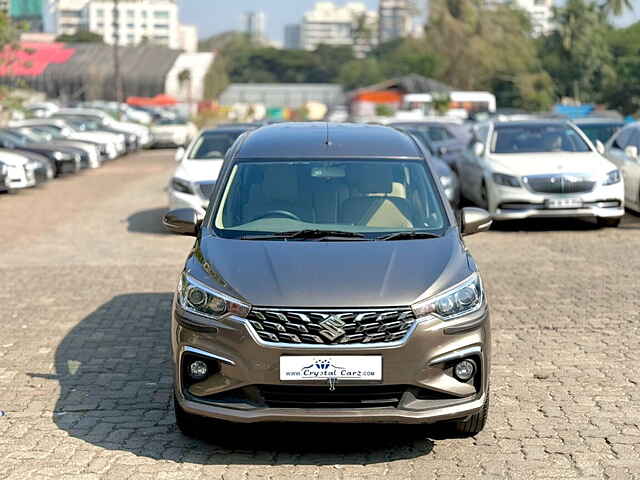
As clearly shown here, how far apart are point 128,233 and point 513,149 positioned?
18.6ft

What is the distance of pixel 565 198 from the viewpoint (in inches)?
611

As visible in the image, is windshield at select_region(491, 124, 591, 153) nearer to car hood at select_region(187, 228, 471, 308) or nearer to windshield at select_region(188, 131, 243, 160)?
windshield at select_region(188, 131, 243, 160)

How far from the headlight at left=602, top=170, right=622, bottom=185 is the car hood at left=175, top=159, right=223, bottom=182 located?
5188mm

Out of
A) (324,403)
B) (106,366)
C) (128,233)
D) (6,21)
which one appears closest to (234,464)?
(324,403)

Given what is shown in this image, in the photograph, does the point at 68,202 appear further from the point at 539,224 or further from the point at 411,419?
the point at 411,419

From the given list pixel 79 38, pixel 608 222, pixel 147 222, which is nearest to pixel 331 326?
pixel 608 222

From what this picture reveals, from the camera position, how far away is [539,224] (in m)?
17.0

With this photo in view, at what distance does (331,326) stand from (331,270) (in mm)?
433

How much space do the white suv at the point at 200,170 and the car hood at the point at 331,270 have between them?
876 centimetres

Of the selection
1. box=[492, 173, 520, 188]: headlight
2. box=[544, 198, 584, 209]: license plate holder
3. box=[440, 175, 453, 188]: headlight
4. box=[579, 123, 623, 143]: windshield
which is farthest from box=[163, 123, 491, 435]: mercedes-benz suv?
box=[579, 123, 623, 143]: windshield

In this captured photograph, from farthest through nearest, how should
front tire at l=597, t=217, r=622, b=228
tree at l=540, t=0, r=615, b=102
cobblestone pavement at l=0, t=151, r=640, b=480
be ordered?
tree at l=540, t=0, r=615, b=102, front tire at l=597, t=217, r=622, b=228, cobblestone pavement at l=0, t=151, r=640, b=480

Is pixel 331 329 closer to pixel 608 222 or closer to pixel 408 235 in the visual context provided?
pixel 408 235

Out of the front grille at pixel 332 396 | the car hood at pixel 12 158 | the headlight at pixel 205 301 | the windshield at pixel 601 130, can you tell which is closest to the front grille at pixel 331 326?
the headlight at pixel 205 301

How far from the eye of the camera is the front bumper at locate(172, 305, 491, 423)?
5.69 m
